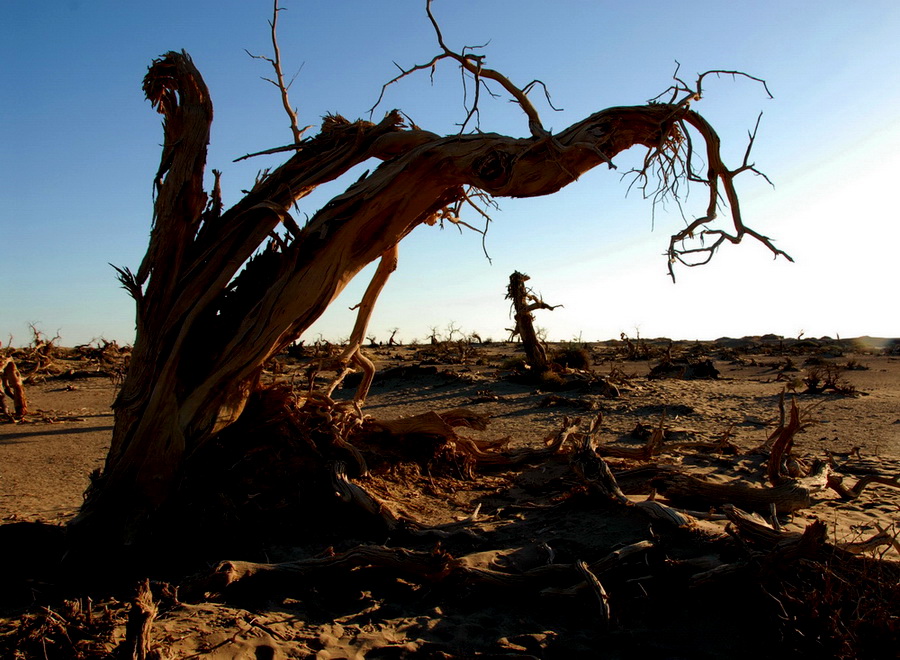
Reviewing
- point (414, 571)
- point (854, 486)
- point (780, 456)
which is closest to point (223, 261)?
point (414, 571)

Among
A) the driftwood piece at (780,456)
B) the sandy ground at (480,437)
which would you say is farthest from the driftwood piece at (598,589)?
the driftwood piece at (780,456)

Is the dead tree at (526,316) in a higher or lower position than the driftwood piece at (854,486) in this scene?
higher

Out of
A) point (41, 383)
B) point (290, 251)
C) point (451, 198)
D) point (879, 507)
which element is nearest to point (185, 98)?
point (290, 251)

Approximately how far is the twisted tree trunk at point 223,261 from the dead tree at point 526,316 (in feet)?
32.8

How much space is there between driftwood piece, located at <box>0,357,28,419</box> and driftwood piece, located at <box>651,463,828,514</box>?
11706 millimetres

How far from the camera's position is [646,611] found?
3.43m

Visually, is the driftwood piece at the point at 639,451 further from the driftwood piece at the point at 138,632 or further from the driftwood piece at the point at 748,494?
the driftwood piece at the point at 138,632

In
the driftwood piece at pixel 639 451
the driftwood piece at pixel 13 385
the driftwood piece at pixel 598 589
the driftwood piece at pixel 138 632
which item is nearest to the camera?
the driftwood piece at pixel 138 632

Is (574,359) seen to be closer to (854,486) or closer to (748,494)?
(854,486)

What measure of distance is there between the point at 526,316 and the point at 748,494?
10.5 m

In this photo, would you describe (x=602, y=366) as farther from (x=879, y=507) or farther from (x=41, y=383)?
(x=41, y=383)

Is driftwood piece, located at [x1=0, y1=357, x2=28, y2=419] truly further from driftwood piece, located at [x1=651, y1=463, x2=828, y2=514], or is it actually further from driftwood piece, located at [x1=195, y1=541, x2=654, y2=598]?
driftwood piece, located at [x1=651, y1=463, x2=828, y2=514]

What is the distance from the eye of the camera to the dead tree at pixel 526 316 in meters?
14.8

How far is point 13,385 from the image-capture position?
455 inches
